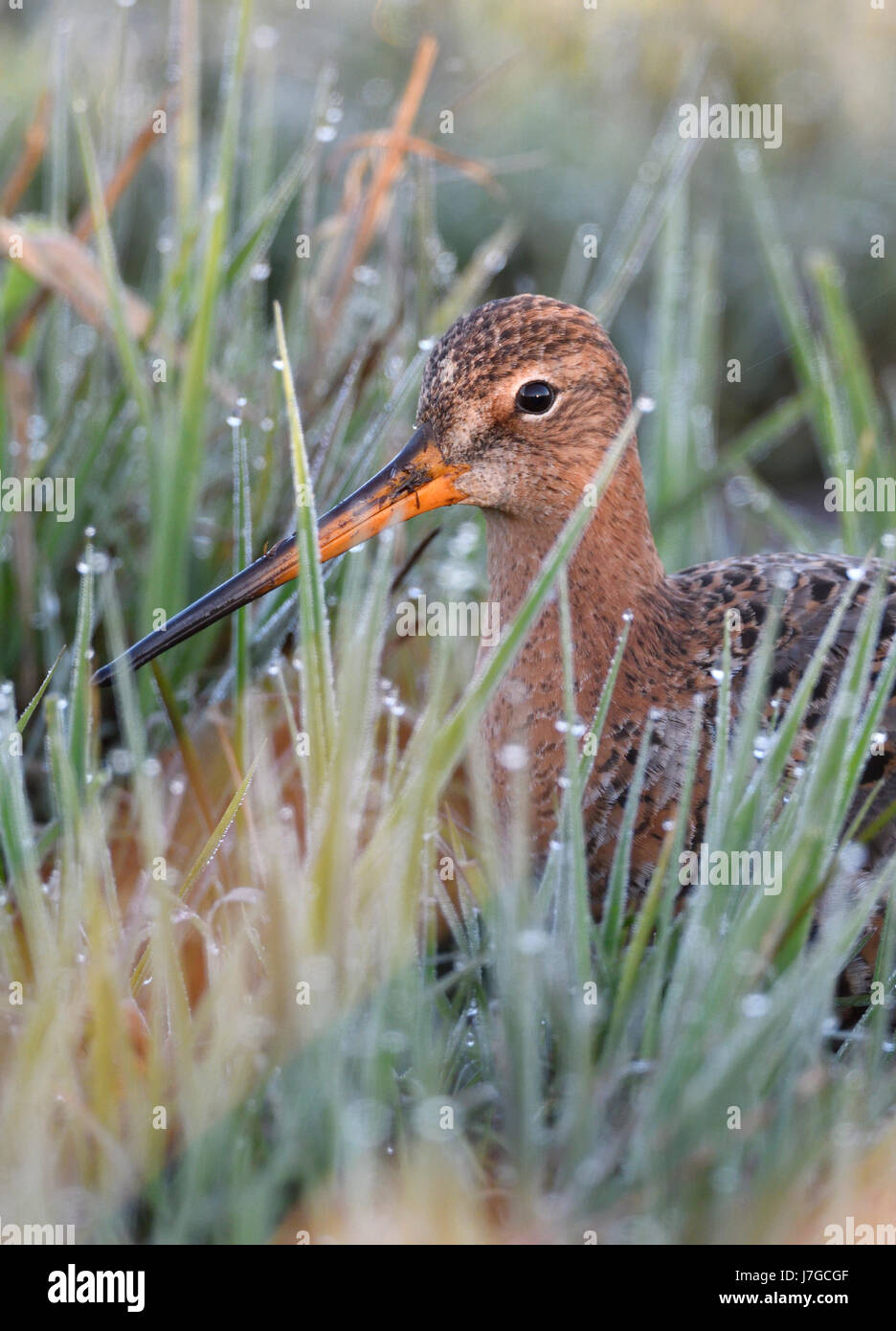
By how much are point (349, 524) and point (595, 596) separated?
1.27 feet

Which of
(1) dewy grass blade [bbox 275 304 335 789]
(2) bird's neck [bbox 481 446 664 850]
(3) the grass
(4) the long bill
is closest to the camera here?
(3) the grass

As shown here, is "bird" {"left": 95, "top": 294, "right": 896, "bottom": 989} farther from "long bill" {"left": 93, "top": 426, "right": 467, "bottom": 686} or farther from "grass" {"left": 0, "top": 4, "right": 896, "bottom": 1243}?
"grass" {"left": 0, "top": 4, "right": 896, "bottom": 1243}

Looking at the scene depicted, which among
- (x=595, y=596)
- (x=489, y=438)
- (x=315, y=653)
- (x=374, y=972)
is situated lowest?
(x=374, y=972)

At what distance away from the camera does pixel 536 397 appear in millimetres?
2145

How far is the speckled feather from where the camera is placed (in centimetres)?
209

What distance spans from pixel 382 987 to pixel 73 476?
4.70 ft

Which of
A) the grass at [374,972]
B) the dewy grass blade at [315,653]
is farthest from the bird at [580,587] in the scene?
the dewy grass blade at [315,653]

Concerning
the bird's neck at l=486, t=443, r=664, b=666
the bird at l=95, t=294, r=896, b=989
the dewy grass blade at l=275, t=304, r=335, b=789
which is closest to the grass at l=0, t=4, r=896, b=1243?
the dewy grass blade at l=275, t=304, r=335, b=789

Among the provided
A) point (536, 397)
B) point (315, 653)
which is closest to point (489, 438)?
point (536, 397)

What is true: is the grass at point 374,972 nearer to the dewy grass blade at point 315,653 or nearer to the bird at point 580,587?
the dewy grass blade at point 315,653

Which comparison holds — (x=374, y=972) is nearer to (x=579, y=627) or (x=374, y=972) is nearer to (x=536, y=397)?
(x=579, y=627)

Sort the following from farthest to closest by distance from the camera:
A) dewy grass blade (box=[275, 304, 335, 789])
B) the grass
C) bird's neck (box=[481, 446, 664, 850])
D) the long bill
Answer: bird's neck (box=[481, 446, 664, 850]) < the long bill < dewy grass blade (box=[275, 304, 335, 789]) < the grass

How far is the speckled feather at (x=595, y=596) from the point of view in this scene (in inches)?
82.3
